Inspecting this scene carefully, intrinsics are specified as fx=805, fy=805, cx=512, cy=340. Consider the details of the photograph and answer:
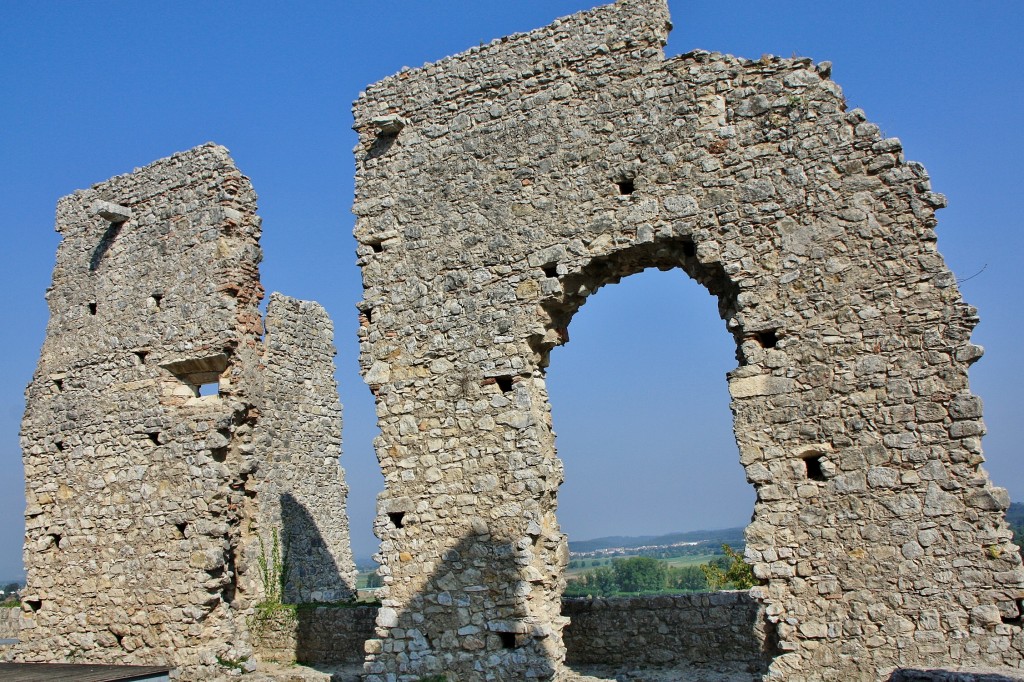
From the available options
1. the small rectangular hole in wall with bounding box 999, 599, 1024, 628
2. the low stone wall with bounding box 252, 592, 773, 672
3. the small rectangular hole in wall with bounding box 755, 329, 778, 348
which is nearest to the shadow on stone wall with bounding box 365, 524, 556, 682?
the low stone wall with bounding box 252, 592, 773, 672

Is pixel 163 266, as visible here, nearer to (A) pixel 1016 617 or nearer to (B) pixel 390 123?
(B) pixel 390 123

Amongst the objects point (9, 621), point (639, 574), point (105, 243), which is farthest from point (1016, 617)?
point (639, 574)

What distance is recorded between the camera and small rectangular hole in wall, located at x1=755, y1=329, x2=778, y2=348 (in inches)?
280

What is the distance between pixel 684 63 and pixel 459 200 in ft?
8.72

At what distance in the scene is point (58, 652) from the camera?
9.93 meters

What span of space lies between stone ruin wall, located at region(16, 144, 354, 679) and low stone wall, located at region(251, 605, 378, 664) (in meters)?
0.97

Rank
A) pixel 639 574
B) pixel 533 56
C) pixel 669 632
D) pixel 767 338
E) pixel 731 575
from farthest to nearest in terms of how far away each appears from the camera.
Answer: pixel 639 574 → pixel 731 575 → pixel 669 632 → pixel 533 56 → pixel 767 338

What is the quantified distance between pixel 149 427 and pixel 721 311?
6965mm

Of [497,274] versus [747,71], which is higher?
[747,71]

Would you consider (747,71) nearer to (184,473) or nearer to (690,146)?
(690,146)

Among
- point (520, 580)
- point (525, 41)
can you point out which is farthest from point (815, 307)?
point (525, 41)

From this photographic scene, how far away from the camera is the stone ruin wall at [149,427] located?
9.36 m

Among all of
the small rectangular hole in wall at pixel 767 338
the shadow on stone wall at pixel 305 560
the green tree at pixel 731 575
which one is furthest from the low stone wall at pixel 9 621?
the small rectangular hole in wall at pixel 767 338

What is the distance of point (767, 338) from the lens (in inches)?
282
